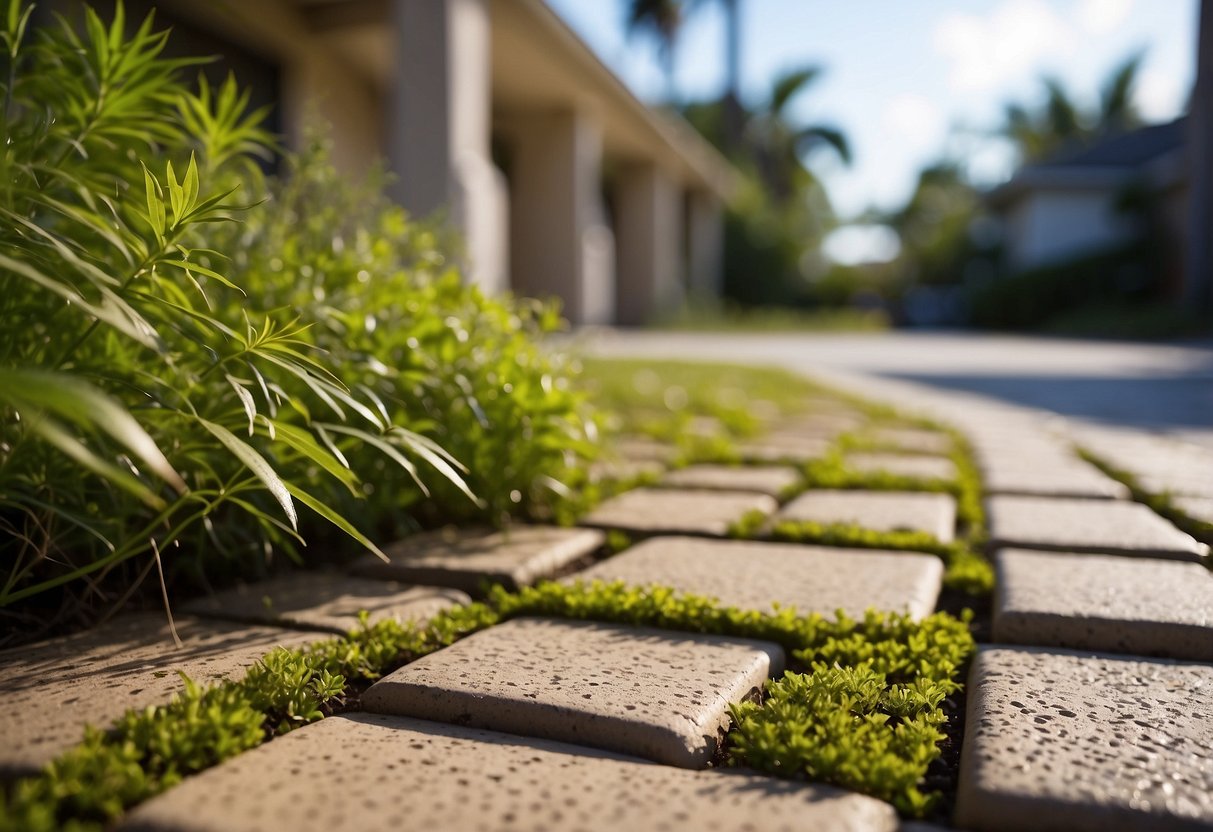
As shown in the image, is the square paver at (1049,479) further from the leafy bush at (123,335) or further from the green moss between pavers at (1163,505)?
the leafy bush at (123,335)

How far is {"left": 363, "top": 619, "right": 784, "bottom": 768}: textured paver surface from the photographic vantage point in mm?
1087

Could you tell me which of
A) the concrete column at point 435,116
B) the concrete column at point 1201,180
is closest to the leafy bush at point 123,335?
the concrete column at point 435,116

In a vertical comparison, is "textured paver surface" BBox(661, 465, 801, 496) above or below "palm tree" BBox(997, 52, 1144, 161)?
below

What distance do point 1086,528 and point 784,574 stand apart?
31.3 inches

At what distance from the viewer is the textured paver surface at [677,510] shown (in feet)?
7.09

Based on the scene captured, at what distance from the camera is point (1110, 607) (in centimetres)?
151

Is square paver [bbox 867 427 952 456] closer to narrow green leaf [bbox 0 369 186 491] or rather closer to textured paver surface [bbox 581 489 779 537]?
textured paver surface [bbox 581 489 779 537]

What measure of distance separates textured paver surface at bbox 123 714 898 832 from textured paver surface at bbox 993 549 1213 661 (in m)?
0.67

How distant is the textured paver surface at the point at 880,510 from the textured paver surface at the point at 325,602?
0.95 metres

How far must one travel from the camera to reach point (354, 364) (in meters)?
1.74

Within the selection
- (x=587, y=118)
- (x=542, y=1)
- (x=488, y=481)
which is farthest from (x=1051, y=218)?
(x=488, y=481)

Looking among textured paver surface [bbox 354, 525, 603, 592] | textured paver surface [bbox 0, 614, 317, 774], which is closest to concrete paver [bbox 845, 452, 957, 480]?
textured paver surface [bbox 354, 525, 603, 592]

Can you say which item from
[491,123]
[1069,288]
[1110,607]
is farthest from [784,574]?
[1069,288]

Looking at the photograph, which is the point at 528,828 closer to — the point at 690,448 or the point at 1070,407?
the point at 690,448
